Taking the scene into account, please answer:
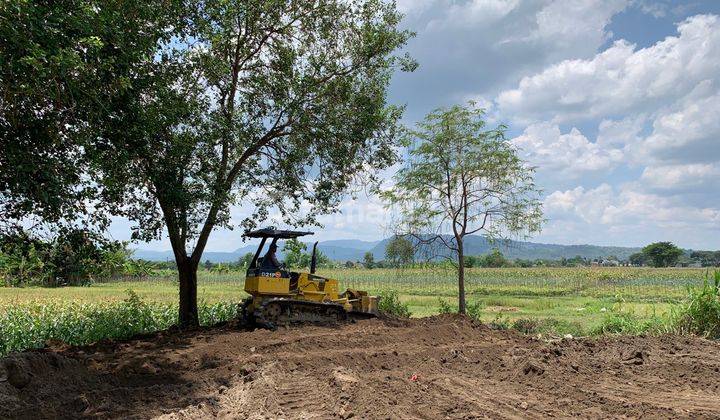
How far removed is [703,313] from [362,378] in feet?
30.0

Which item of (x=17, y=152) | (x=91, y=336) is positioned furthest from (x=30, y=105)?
(x=91, y=336)

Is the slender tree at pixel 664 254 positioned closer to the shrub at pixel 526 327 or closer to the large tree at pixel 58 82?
the shrub at pixel 526 327

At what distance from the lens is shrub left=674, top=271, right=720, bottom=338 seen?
1286 cm

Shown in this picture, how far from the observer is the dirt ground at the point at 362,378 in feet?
22.7

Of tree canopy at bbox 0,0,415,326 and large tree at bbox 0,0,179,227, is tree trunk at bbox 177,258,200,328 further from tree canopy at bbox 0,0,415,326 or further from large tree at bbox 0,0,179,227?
large tree at bbox 0,0,179,227

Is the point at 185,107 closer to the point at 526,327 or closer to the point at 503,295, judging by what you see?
the point at 526,327

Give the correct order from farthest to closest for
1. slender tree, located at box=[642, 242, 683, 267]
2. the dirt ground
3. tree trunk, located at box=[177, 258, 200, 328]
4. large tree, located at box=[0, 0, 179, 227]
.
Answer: slender tree, located at box=[642, 242, 683, 267], tree trunk, located at box=[177, 258, 200, 328], the dirt ground, large tree, located at box=[0, 0, 179, 227]

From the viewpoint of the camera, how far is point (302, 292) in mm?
13945

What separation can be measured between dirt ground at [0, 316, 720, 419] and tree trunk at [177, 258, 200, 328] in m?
1.93

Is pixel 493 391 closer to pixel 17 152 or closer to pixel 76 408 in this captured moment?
pixel 76 408

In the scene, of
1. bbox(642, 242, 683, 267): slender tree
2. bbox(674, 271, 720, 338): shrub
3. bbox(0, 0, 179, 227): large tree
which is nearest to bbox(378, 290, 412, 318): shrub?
bbox(674, 271, 720, 338): shrub

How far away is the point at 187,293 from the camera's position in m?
14.1

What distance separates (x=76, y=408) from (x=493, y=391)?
542 cm

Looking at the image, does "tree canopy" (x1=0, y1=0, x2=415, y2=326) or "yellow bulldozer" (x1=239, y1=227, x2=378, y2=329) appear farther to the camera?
"yellow bulldozer" (x1=239, y1=227, x2=378, y2=329)
